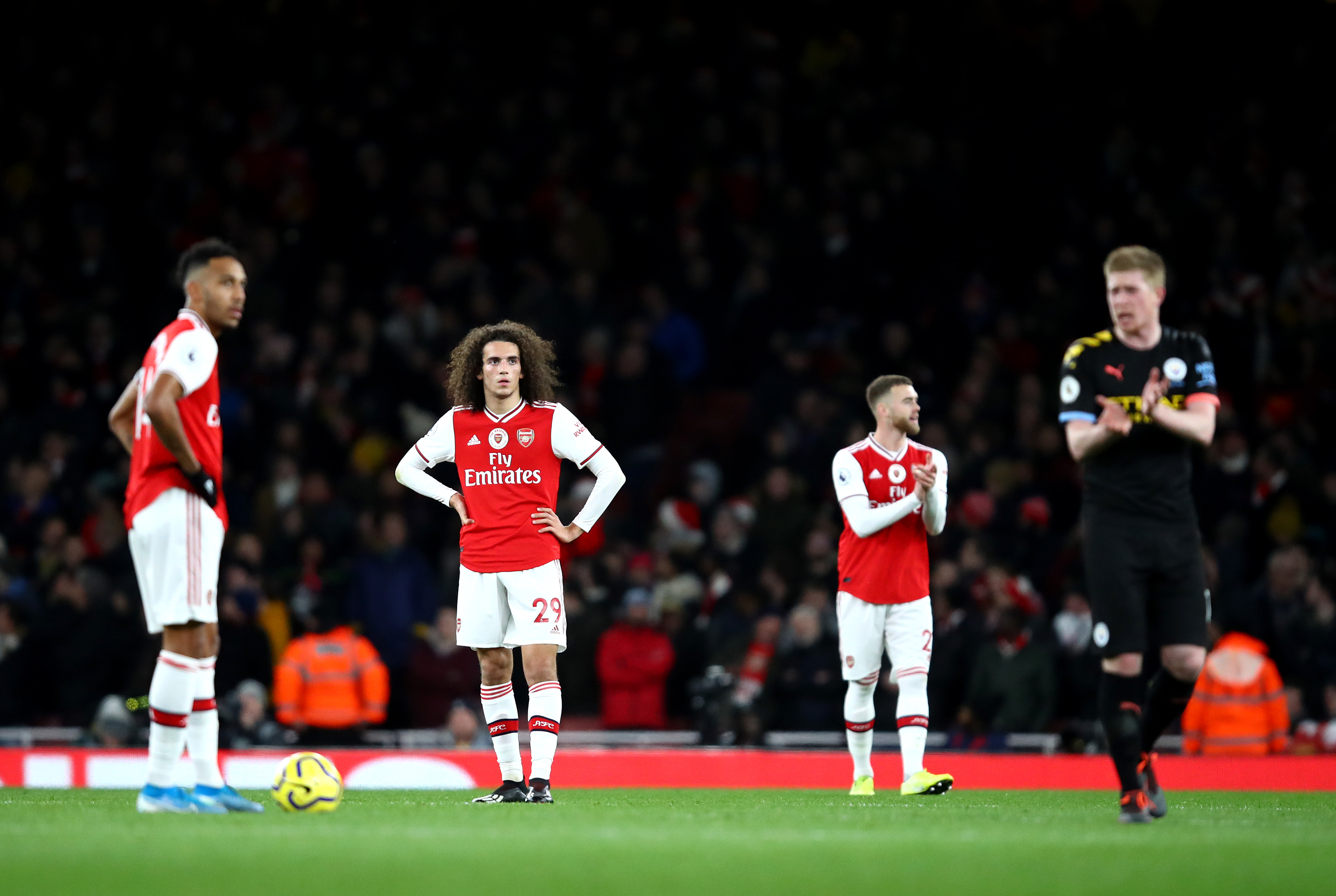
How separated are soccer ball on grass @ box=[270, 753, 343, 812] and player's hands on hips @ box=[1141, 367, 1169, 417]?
4.09 metres

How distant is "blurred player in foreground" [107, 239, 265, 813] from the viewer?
24.4ft

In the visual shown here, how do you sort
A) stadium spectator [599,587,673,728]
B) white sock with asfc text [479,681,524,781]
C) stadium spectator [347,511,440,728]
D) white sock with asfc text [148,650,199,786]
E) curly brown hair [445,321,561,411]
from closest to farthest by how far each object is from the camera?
1. white sock with asfc text [148,650,199,786]
2. white sock with asfc text [479,681,524,781]
3. curly brown hair [445,321,561,411]
4. stadium spectator [599,587,673,728]
5. stadium spectator [347,511,440,728]

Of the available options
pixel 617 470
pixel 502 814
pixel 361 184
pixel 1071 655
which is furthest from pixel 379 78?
pixel 502 814

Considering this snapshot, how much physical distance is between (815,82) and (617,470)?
12.6 m

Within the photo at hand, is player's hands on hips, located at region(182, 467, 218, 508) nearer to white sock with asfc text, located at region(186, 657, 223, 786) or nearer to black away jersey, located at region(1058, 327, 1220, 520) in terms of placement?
white sock with asfc text, located at region(186, 657, 223, 786)

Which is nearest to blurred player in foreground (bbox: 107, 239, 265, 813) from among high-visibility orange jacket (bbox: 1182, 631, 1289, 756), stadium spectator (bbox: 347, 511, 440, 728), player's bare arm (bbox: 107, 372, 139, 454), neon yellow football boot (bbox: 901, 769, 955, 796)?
player's bare arm (bbox: 107, 372, 139, 454)

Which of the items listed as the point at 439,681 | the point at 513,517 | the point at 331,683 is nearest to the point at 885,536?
the point at 513,517

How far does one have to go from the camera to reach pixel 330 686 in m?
15.0

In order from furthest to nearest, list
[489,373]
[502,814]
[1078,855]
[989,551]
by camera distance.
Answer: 1. [989,551]
2. [489,373]
3. [502,814]
4. [1078,855]

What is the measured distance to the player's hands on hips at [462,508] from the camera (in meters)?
9.55

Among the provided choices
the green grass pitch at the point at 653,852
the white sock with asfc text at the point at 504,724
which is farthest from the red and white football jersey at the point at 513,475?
the green grass pitch at the point at 653,852

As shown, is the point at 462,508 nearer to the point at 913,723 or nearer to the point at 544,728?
the point at 544,728

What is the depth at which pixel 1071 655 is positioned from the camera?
14805mm

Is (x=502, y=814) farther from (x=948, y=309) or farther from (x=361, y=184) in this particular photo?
(x=361, y=184)
